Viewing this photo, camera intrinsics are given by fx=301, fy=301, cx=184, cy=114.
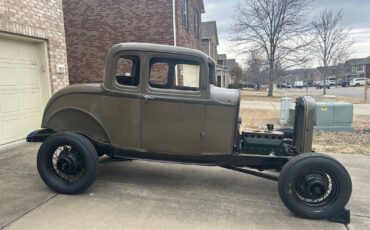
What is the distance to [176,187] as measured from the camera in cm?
474

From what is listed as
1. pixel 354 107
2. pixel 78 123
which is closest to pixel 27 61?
pixel 78 123

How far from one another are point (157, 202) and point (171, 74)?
6.80 ft

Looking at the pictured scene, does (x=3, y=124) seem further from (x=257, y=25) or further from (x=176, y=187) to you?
(x=257, y=25)

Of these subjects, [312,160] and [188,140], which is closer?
[312,160]

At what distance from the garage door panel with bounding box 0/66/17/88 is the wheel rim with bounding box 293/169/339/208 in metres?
6.34

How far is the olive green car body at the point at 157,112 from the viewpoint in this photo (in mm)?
4223

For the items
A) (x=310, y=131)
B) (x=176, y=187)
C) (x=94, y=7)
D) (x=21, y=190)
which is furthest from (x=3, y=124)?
(x=94, y=7)

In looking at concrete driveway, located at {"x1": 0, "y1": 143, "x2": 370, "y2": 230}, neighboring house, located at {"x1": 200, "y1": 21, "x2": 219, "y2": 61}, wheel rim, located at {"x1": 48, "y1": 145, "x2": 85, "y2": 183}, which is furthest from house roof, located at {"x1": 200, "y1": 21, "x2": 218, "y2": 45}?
wheel rim, located at {"x1": 48, "y1": 145, "x2": 85, "y2": 183}

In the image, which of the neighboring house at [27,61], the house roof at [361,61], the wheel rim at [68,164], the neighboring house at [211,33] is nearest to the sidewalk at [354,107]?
the neighboring house at [27,61]

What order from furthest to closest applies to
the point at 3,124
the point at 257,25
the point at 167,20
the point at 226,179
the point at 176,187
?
the point at 257,25 → the point at 167,20 → the point at 3,124 → the point at 226,179 → the point at 176,187

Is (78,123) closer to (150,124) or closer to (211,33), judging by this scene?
(150,124)

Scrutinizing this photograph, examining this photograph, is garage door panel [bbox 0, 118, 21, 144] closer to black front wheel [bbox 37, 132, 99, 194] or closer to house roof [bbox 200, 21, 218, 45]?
black front wheel [bbox 37, 132, 99, 194]

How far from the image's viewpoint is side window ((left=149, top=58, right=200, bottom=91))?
14.4 feet

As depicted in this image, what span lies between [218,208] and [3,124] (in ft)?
17.8
